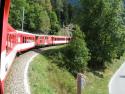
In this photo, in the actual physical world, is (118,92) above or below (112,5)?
below

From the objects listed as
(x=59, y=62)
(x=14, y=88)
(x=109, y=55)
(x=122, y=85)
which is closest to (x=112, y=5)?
(x=109, y=55)

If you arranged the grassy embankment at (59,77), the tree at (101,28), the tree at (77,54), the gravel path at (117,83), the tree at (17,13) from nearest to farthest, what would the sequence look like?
the grassy embankment at (59,77), the tree at (77,54), the gravel path at (117,83), the tree at (101,28), the tree at (17,13)

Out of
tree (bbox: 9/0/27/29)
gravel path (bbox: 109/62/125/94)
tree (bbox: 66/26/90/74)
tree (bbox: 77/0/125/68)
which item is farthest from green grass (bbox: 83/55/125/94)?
tree (bbox: 9/0/27/29)

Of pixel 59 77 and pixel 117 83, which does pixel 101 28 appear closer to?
pixel 117 83

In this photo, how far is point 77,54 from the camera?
158 feet

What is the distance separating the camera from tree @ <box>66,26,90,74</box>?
46.1m

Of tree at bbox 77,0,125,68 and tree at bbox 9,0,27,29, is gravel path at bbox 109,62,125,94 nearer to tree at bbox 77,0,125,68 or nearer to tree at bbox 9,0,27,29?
tree at bbox 77,0,125,68

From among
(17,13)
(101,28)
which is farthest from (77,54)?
(17,13)

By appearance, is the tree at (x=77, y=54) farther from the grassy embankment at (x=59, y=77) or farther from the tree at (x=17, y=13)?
the tree at (x=17, y=13)

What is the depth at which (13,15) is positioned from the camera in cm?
8481

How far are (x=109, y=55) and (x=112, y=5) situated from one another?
8150mm

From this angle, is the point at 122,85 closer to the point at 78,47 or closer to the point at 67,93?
the point at 78,47

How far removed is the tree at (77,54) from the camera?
151 feet

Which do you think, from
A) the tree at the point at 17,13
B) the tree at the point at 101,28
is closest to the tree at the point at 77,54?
the tree at the point at 101,28
